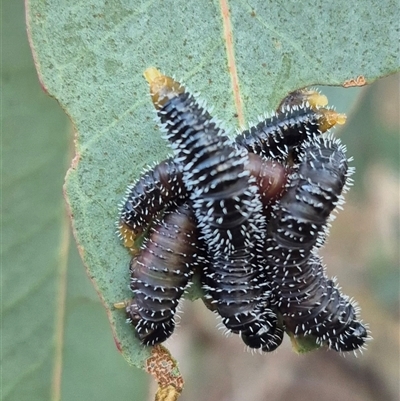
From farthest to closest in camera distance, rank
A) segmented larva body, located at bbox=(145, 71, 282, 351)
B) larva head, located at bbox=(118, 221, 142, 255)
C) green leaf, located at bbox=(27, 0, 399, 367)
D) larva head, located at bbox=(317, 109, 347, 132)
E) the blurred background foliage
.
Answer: the blurred background foliage
larva head, located at bbox=(317, 109, 347, 132)
larva head, located at bbox=(118, 221, 142, 255)
green leaf, located at bbox=(27, 0, 399, 367)
segmented larva body, located at bbox=(145, 71, 282, 351)

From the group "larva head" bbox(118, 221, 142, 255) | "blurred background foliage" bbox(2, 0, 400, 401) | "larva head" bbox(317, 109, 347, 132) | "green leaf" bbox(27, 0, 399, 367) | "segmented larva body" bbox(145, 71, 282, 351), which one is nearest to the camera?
"segmented larva body" bbox(145, 71, 282, 351)

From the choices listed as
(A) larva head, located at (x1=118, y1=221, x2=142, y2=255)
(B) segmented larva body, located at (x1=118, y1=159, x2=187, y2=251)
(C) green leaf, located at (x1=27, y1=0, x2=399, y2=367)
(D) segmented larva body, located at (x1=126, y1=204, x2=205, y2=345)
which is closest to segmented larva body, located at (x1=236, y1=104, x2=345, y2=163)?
(C) green leaf, located at (x1=27, y1=0, x2=399, y2=367)

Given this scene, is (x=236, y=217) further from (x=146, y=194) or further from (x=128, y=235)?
(x=128, y=235)

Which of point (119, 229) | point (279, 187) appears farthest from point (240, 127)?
point (119, 229)

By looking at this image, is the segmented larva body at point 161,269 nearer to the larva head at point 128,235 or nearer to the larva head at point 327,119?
the larva head at point 128,235

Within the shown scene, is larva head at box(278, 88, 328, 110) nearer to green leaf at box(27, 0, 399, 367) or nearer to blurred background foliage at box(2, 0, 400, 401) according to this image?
green leaf at box(27, 0, 399, 367)

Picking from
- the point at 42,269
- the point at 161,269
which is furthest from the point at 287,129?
the point at 42,269

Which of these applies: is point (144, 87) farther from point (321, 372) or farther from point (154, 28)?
point (321, 372)
